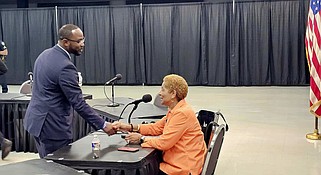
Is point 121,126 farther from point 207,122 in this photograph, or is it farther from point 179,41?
point 179,41

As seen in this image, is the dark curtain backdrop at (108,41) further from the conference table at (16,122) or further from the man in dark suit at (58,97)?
the man in dark suit at (58,97)

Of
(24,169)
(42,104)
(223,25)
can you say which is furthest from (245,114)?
(24,169)

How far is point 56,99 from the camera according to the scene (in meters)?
2.88

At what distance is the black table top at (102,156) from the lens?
7.67ft

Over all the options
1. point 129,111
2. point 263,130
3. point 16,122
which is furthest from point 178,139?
point 263,130

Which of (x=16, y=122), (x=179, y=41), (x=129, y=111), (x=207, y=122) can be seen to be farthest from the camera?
(x=179, y=41)

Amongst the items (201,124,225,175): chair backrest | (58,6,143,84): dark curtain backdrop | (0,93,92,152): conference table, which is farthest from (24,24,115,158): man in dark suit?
(58,6,143,84): dark curtain backdrop

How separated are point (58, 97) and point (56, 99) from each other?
2 cm

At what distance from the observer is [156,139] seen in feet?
8.84

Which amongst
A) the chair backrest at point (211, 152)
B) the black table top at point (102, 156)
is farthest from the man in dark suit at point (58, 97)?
the chair backrest at point (211, 152)

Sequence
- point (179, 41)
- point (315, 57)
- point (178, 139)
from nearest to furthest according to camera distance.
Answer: point (178, 139) → point (315, 57) → point (179, 41)

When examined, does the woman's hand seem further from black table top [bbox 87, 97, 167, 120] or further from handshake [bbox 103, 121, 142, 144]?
black table top [bbox 87, 97, 167, 120]

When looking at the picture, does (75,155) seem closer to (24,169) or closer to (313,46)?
(24,169)

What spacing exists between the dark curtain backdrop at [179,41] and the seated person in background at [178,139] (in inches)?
343
